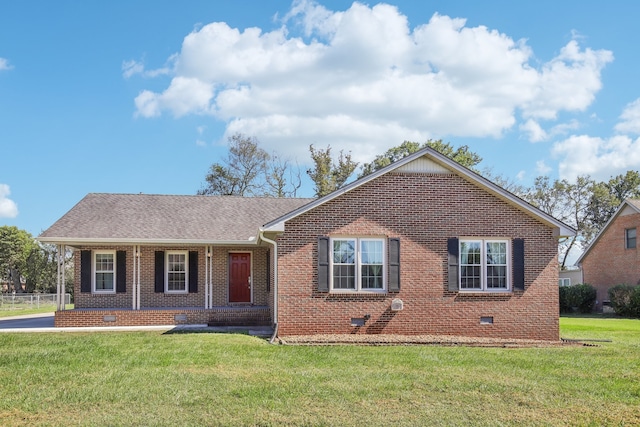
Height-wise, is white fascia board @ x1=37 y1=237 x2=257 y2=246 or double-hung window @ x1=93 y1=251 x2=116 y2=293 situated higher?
white fascia board @ x1=37 y1=237 x2=257 y2=246

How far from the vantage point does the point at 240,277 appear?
69.8 feet

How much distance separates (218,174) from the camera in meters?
46.7

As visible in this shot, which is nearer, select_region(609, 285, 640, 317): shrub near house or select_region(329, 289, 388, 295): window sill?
select_region(329, 289, 388, 295): window sill

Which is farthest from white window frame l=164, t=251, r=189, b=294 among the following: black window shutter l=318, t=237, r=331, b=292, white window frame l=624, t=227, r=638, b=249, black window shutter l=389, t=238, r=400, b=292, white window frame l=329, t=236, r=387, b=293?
white window frame l=624, t=227, r=638, b=249

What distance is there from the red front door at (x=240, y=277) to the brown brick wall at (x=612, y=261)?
854 inches

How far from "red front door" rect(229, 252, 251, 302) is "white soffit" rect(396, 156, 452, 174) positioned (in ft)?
24.6

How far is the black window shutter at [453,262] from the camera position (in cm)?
1593

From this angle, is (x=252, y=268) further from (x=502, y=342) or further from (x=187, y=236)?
(x=502, y=342)

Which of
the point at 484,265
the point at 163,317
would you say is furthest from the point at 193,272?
the point at 484,265

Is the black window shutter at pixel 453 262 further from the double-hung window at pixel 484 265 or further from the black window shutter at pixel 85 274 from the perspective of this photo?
the black window shutter at pixel 85 274

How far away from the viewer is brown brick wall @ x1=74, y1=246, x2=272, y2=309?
2055 centimetres

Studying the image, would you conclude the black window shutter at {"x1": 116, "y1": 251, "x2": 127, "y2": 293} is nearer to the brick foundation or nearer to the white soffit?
the brick foundation

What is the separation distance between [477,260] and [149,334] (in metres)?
9.17

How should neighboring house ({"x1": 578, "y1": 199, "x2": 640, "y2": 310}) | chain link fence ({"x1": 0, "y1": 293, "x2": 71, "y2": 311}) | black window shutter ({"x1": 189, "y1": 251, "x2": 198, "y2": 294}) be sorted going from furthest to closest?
chain link fence ({"x1": 0, "y1": 293, "x2": 71, "y2": 311})
neighboring house ({"x1": 578, "y1": 199, "x2": 640, "y2": 310})
black window shutter ({"x1": 189, "y1": 251, "x2": 198, "y2": 294})
